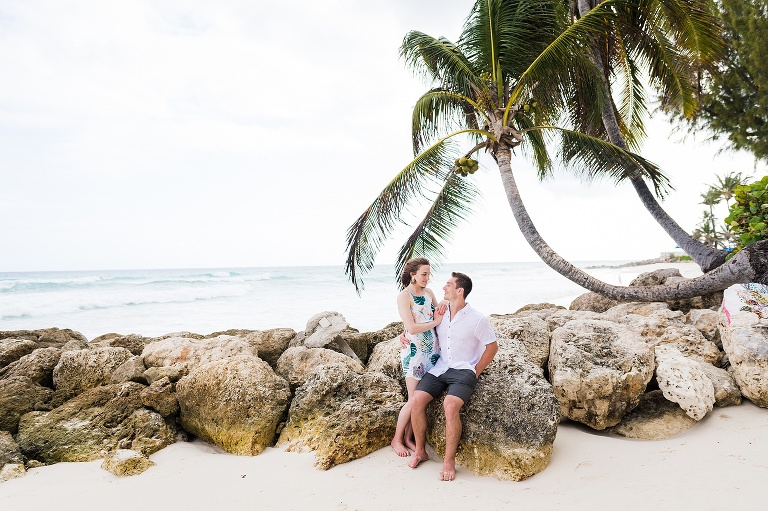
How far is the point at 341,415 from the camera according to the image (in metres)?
3.81

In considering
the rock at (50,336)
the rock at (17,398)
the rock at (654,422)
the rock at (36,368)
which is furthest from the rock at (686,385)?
the rock at (50,336)

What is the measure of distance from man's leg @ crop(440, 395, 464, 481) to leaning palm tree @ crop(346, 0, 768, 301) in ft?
11.8

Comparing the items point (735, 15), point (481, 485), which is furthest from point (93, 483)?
point (735, 15)

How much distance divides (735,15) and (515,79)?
6550 mm

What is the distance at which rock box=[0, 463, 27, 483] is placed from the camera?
3.71 metres

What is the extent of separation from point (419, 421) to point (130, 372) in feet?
11.8

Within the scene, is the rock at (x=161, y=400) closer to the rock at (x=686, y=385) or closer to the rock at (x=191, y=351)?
the rock at (x=191, y=351)

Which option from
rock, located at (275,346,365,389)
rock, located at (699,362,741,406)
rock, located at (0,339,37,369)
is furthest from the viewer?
rock, located at (0,339,37,369)

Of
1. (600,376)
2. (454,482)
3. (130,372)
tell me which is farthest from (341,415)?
(130,372)

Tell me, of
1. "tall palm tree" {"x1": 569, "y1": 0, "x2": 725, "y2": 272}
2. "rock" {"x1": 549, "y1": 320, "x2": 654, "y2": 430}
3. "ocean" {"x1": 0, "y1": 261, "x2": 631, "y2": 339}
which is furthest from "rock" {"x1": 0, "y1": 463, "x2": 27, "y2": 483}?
"ocean" {"x1": 0, "y1": 261, "x2": 631, "y2": 339}

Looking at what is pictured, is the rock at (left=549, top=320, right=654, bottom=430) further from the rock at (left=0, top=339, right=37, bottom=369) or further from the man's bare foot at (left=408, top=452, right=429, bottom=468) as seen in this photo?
the rock at (left=0, top=339, right=37, bottom=369)

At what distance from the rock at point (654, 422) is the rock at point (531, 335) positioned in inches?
33.0

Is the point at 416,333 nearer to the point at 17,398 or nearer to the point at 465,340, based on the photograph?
the point at 465,340

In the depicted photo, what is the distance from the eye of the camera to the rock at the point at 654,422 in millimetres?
3628
